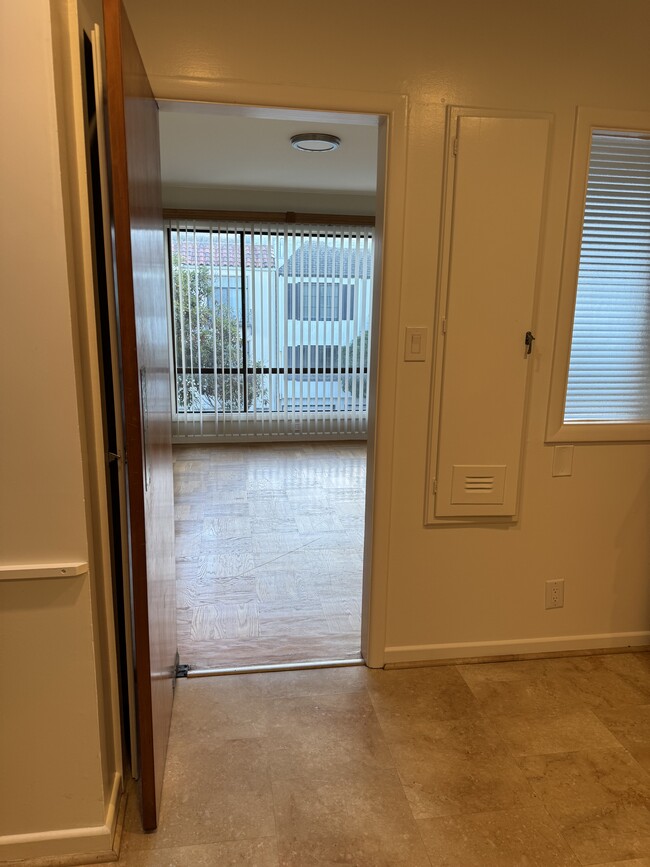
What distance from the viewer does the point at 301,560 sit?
3467 mm

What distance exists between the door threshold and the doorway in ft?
4.24

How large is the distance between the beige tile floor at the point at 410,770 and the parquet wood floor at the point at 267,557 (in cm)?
28

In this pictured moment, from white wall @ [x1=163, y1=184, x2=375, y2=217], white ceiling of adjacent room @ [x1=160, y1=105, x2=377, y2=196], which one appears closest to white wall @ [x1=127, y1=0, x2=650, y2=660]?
white ceiling of adjacent room @ [x1=160, y1=105, x2=377, y2=196]

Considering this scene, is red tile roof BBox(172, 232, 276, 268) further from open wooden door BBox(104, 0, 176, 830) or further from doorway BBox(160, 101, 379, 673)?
open wooden door BBox(104, 0, 176, 830)

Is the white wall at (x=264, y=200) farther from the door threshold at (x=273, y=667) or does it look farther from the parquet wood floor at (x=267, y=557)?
the door threshold at (x=273, y=667)

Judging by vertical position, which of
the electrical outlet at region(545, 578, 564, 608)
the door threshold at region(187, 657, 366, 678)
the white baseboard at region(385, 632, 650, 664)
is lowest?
the door threshold at region(187, 657, 366, 678)

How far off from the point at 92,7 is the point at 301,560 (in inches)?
107

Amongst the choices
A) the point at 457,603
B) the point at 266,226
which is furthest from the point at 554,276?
the point at 266,226

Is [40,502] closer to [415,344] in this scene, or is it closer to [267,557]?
[415,344]

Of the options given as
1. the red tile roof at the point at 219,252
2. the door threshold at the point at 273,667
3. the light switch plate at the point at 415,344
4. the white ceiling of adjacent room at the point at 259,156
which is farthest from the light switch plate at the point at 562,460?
the red tile roof at the point at 219,252

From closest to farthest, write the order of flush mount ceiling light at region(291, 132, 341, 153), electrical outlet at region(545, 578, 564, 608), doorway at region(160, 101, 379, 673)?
1. electrical outlet at region(545, 578, 564, 608)
2. flush mount ceiling light at region(291, 132, 341, 153)
3. doorway at region(160, 101, 379, 673)

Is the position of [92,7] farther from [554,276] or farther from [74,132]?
[554,276]

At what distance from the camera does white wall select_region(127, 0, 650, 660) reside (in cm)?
193

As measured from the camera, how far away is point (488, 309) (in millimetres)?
2184
